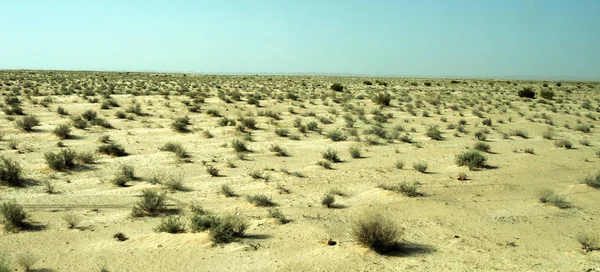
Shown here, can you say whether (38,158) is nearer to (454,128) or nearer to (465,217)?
(465,217)

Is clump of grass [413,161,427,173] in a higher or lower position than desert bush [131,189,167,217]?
lower

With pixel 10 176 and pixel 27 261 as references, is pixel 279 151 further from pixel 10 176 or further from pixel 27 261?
pixel 27 261

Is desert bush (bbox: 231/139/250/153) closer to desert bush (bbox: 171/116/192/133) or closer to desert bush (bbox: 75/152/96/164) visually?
desert bush (bbox: 75/152/96/164)

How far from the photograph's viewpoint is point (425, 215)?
9438 mm

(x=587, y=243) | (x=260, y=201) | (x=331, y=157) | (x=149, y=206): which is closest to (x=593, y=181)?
(x=587, y=243)

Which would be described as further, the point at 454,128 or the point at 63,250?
the point at 454,128

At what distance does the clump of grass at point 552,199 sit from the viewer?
10.0 m

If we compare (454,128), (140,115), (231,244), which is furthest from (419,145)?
(140,115)

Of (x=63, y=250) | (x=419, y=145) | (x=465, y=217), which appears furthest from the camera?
(x=419, y=145)

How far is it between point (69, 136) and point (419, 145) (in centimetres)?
1293

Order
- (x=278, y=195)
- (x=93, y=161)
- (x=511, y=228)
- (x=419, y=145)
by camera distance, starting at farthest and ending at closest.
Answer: (x=419, y=145) → (x=93, y=161) → (x=278, y=195) → (x=511, y=228)

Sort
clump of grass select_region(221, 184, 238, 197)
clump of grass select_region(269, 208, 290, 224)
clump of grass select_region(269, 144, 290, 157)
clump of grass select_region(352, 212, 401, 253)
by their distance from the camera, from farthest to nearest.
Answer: clump of grass select_region(269, 144, 290, 157) < clump of grass select_region(221, 184, 238, 197) < clump of grass select_region(269, 208, 290, 224) < clump of grass select_region(352, 212, 401, 253)

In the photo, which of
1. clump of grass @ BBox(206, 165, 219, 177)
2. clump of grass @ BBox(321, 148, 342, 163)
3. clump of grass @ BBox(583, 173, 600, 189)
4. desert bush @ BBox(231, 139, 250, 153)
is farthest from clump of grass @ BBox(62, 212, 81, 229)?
clump of grass @ BBox(583, 173, 600, 189)

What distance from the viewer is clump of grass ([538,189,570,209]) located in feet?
32.9
